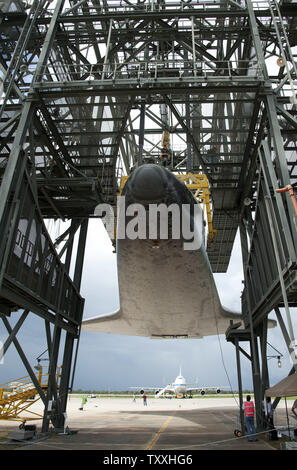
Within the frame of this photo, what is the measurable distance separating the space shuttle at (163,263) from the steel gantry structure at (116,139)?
6.54 feet

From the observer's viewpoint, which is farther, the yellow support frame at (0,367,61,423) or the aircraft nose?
the yellow support frame at (0,367,61,423)

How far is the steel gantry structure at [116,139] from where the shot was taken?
10453mm

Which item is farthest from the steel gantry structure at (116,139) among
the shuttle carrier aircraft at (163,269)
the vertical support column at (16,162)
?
the shuttle carrier aircraft at (163,269)

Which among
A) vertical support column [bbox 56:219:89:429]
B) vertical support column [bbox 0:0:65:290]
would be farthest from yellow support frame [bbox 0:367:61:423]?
vertical support column [bbox 0:0:65:290]

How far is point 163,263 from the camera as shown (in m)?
10.6

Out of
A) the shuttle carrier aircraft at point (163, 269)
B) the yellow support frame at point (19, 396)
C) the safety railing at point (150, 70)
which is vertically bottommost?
the yellow support frame at point (19, 396)

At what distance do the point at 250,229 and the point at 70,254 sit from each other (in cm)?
853

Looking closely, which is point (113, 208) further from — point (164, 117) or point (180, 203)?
point (180, 203)

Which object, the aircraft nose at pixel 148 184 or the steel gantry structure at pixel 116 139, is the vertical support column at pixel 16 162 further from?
the aircraft nose at pixel 148 184

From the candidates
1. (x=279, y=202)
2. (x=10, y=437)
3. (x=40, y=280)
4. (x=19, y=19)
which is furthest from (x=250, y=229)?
(x=19, y=19)

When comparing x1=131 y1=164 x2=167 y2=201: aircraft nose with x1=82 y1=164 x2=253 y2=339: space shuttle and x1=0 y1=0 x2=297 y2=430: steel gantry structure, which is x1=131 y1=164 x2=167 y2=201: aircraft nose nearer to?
x1=82 y1=164 x2=253 y2=339: space shuttle

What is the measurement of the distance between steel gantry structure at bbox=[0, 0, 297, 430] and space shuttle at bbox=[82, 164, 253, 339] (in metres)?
1.99

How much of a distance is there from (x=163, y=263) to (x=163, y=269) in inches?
12.8

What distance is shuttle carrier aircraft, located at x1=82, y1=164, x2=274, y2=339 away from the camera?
8539 millimetres
